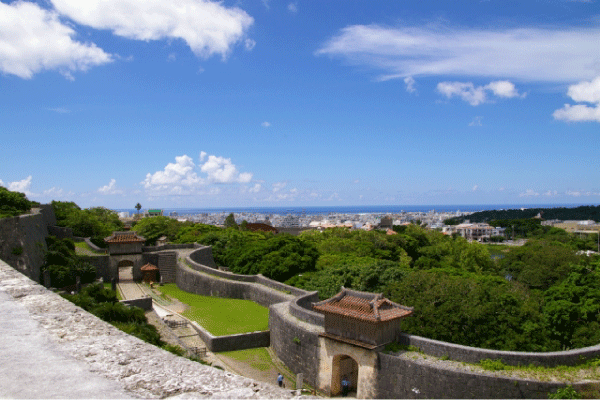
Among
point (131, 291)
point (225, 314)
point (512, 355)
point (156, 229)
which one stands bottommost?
point (225, 314)

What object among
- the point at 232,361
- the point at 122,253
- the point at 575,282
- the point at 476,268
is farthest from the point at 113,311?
the point at 476,268

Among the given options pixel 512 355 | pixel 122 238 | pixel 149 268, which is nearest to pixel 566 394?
pixel 512 355

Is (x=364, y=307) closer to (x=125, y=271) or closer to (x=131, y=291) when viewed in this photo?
(x=131, y=291)

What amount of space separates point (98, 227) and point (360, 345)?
31444 mm

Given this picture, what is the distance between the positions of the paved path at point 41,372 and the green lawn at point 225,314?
1459cm

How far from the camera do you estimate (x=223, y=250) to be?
3447cm

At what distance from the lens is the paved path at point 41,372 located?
2906 mm

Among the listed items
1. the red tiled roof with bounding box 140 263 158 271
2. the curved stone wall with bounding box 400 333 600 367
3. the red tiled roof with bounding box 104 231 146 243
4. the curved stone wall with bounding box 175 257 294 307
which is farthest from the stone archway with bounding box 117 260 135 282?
the curved stone wall with bounding box 400 333 600 367

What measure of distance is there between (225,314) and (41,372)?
60.4 ft

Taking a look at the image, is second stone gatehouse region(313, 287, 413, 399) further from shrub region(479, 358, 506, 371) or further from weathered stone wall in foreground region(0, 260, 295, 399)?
weathered stone wall in foreground region(0, 260, 295, 399)

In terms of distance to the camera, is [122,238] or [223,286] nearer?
[223,286]

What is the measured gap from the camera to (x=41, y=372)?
3.20 meters

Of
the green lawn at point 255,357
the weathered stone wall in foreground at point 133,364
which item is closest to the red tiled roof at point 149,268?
the green lawn at point 255,357

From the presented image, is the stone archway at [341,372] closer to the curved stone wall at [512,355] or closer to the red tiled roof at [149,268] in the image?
the curved stone wall at [512,355]
